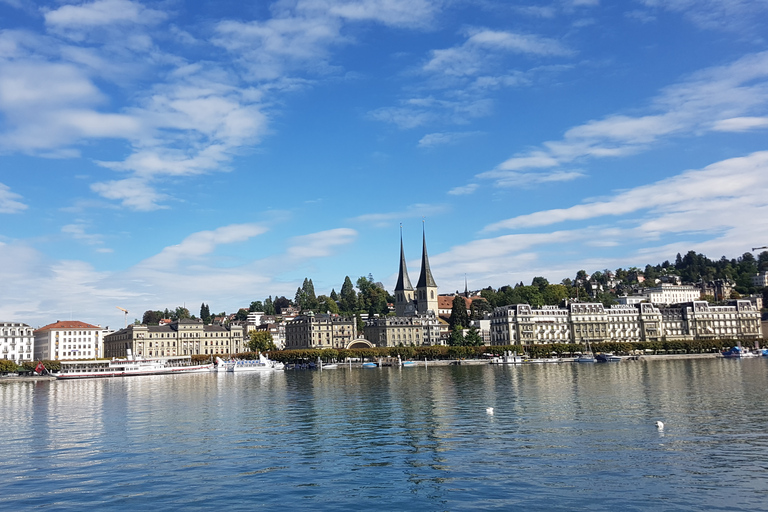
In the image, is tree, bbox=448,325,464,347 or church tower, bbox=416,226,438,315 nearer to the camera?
tree, bbox=448,325,464,347

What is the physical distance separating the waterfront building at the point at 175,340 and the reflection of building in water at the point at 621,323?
75.8 m

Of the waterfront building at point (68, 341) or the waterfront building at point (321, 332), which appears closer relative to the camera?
the waterfront building at point (68, 341)

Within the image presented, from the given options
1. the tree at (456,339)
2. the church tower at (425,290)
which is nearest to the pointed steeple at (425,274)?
the church tower at (425,290)

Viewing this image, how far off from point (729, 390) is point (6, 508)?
5357 centimetres

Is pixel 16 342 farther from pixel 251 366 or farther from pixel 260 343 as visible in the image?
pixel 251 366

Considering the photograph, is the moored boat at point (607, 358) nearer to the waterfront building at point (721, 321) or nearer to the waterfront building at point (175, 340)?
the waterfront building at point (721, 321)

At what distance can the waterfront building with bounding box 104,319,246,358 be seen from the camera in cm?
17325

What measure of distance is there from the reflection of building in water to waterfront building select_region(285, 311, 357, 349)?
40.7 m

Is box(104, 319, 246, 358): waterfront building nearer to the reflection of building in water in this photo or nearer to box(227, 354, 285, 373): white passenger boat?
box(227, 354, 285, 373): white passenger boat

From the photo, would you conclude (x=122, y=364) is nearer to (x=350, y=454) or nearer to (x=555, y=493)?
(x=350, y=454)

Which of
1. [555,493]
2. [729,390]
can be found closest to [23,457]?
[555,493]

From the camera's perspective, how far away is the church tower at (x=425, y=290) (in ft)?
630

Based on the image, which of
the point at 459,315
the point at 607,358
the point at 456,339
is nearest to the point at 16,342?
the point at 456,339

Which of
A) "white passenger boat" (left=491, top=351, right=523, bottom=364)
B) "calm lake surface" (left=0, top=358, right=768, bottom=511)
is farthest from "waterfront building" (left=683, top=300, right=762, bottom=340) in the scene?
"calm lake surface" (left=0, top=358, right=768, bottom=511)
